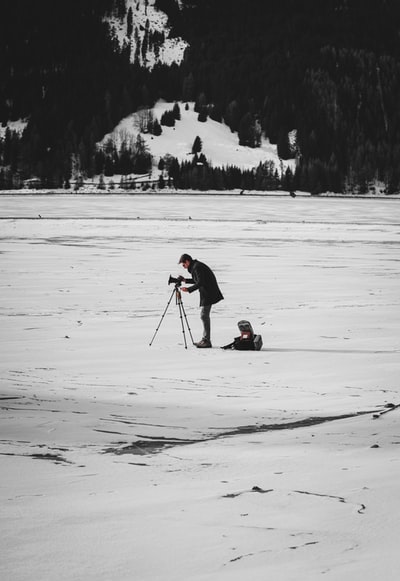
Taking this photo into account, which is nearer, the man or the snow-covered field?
the snow-covered field

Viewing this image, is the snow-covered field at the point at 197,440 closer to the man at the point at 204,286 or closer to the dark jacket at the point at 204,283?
the man at the point at 204,286

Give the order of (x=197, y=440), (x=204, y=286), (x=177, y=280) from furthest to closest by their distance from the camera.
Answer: (x=204, y=286) → (x=177, y=280) → (x=197, y=440)

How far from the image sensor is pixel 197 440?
7.89 m

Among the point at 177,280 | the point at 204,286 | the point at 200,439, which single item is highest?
the point at 177,280

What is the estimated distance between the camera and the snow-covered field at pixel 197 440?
4.75 meters

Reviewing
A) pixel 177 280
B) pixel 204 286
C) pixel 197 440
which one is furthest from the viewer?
pixel 204 286

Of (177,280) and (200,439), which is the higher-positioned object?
(177,280)

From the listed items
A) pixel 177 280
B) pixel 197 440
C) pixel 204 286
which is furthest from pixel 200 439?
pixel 204 286

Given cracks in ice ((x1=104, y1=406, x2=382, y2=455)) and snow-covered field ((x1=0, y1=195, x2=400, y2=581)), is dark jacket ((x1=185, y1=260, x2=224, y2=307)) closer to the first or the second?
snow-covered field ((x1=0, y1=195, x2=400, y2=581))

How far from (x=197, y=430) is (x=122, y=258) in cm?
2460

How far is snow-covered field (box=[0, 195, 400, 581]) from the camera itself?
475 centimetres

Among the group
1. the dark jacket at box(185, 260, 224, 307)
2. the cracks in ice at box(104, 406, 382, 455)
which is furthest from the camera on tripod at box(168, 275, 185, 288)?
the cracks in ice at box(104, 406, 382, 455)

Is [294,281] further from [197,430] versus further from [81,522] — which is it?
[81,522]

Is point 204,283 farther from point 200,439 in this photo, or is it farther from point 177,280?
point 200,439
